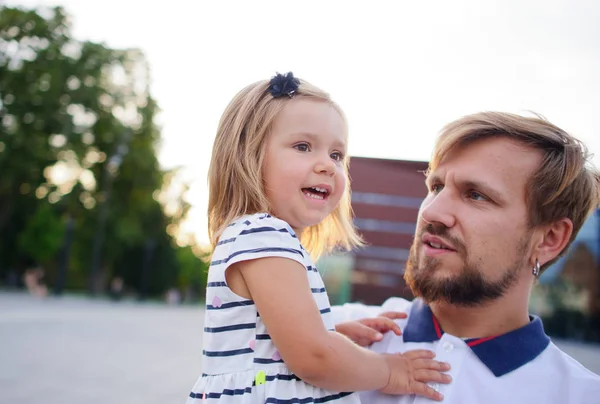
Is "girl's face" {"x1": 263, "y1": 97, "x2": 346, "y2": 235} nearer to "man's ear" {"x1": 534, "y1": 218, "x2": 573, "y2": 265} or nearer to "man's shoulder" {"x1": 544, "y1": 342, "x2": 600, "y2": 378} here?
"man's ear" {"x1": 534, "y1": 218, "x2": 573, "y2": 265}

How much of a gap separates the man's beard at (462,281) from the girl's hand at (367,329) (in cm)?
20

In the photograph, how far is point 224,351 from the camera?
1699 mm

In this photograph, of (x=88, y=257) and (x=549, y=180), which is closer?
(x=549, y=180)

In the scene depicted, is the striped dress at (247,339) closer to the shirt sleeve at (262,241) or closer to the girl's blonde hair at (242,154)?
the shirt sleeve at (262,241)

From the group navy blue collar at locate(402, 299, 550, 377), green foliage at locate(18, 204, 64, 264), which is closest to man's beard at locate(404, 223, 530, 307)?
navy blue collar at locate(402, 299, 550, 377)

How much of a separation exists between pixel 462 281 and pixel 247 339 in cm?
70

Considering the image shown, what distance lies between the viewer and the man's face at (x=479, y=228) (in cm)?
189

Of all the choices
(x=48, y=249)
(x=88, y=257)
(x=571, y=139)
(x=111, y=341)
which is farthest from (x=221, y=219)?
(x=88, y=257)

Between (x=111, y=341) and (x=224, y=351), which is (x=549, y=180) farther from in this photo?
(x=111, y=341)

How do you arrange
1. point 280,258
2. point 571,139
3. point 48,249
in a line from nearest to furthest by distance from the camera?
point 280,258
point 571,139
point 48,249

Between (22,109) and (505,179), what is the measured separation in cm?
2637

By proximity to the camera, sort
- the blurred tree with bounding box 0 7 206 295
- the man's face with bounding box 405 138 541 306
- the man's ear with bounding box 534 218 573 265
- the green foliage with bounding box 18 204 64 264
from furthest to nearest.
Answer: the green foliage with bounding box 18 204 64 264 → the blurred tree with bounding box 0 7 206 295 → the man's ear with bounding box 534 218 573 265 → the man's face with bounding box 405 138 541 306

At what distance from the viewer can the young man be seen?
1.85 metres

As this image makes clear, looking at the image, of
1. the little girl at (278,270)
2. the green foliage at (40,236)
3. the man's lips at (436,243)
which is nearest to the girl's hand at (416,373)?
the little girl at (278,270)
